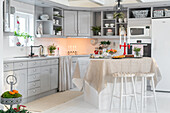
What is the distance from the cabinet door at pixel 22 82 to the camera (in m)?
5.25

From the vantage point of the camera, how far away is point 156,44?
23.2 feet

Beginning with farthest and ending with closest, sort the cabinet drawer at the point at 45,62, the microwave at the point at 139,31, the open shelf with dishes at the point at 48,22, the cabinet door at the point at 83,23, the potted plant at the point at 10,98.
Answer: the cabinet door at the point at 83,23 < the microwave at the point at 139,31 < the open shelf with dishes at the point at 48,22 < the cabinet drawer at the point at 45,62 < the potted plant at the point at 10,98

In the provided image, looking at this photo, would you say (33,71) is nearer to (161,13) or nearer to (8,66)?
(8,66)

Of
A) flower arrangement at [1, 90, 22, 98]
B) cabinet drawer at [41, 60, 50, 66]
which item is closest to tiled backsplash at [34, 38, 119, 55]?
cabinet drawer at [41, 60, 50, 66]

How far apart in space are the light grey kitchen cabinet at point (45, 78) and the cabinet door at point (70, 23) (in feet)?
6.28

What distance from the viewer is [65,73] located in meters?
7.08

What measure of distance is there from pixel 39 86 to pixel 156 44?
3.21m

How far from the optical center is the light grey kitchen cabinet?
20.2ft

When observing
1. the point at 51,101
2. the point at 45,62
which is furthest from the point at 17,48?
the point at 51,101

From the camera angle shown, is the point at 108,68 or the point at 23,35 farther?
the point at 23,35

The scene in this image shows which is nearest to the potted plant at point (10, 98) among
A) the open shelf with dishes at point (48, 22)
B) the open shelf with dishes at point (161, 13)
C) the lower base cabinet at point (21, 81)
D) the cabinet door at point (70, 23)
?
the lower base cabinet at point (21, 81)

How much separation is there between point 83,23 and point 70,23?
420 mm

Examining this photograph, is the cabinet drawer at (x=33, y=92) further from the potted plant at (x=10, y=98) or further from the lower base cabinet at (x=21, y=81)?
the potted plant at (x=10, y=98)

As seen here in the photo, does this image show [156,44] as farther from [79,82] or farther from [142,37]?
[79,82]
